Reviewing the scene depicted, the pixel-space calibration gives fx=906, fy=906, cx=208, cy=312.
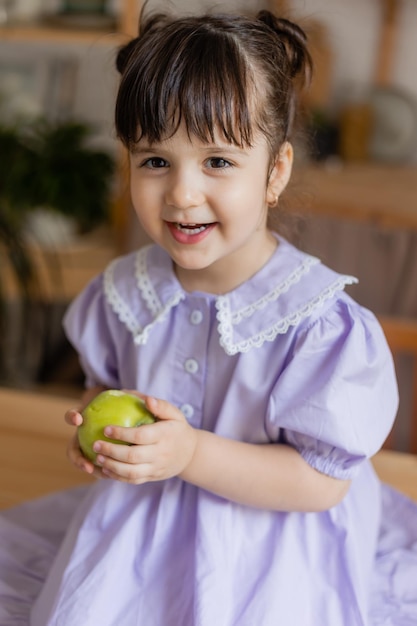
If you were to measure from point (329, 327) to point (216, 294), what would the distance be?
5.7 inches

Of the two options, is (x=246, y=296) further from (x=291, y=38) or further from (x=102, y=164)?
(x=102, y=164)

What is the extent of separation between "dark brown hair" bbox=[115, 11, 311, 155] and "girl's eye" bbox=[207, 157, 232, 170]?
0.02 metres

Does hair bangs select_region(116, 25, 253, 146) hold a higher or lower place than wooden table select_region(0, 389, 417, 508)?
higher

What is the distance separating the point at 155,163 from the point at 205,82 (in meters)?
0.10

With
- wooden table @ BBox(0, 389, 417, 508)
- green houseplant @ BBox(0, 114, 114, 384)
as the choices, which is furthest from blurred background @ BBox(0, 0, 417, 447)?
wooden table @ BBox(0, 389, 417, 508)

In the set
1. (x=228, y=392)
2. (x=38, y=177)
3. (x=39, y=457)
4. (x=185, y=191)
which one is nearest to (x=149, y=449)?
(x=228, y=392)

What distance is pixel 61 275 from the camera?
254 cm

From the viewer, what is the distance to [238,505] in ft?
3.34

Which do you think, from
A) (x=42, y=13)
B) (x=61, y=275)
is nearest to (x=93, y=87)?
(x=42, y=13)

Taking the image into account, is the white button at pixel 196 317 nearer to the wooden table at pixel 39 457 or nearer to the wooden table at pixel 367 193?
the wooden table at pixel 39 457

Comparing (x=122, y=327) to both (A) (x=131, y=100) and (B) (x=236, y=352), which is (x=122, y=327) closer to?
(B) (x=236, y=352)

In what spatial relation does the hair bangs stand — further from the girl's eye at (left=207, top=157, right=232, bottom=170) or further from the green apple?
the green apple

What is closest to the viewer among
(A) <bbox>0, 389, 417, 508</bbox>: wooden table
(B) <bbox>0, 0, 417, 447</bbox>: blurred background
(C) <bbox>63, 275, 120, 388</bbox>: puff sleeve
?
(C) <bbox>63, 275, 120, 388</bbox>: puff sleeve

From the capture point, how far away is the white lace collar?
99cm
